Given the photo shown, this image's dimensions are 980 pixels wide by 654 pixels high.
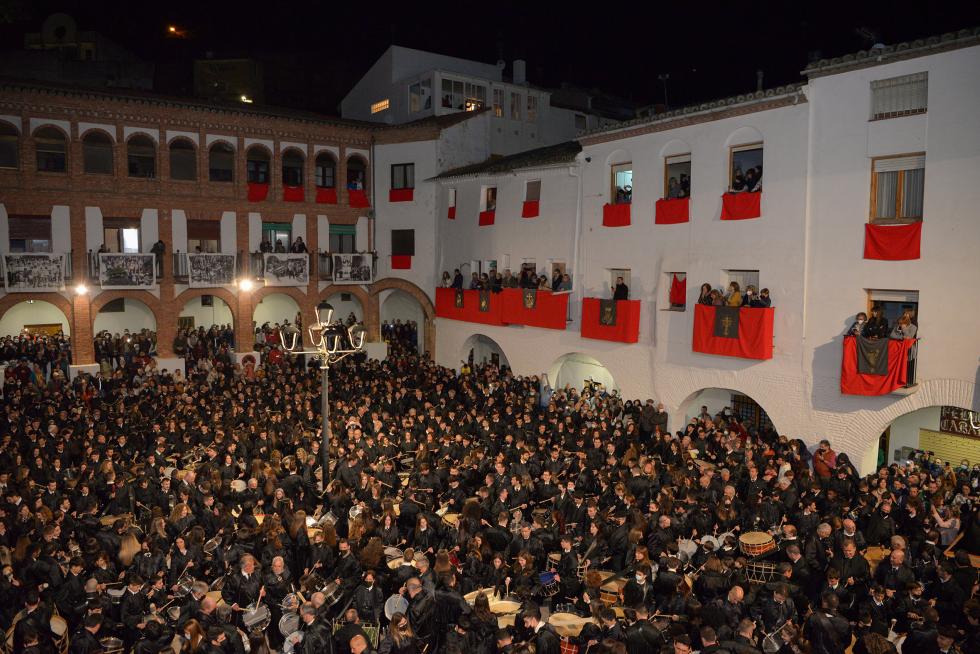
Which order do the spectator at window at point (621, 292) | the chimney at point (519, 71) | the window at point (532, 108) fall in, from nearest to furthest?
the spectator at window at point (621, 292), the window at point (532, 108), the chimney at point (519, 71)

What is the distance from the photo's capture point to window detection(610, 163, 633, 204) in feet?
78.9

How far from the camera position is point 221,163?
30.8 meters

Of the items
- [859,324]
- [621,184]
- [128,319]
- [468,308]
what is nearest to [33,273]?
[128,319]

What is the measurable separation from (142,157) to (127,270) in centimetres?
455

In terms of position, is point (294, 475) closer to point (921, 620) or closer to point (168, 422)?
point (168, 422)

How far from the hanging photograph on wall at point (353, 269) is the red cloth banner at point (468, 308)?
11.6ft

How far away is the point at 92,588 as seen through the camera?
1077 centimetres

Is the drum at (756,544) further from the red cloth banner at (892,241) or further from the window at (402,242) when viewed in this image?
the window at (402,242)

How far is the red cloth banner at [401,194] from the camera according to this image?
3216 cm

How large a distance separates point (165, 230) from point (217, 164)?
11.8 ft

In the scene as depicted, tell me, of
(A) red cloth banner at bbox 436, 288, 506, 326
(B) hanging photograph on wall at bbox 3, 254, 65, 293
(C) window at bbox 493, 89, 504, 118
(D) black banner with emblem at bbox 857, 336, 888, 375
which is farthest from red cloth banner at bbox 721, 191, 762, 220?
(B) hanging photograph on wall at bbox 3, 254, 65, 293

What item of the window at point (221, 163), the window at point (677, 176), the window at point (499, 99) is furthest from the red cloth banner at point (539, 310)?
the window at point (221, 163)

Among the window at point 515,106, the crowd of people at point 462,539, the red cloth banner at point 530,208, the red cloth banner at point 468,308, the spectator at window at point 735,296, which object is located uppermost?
the window at point 515,106

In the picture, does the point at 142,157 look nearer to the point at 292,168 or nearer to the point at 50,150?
the point at 50,150
